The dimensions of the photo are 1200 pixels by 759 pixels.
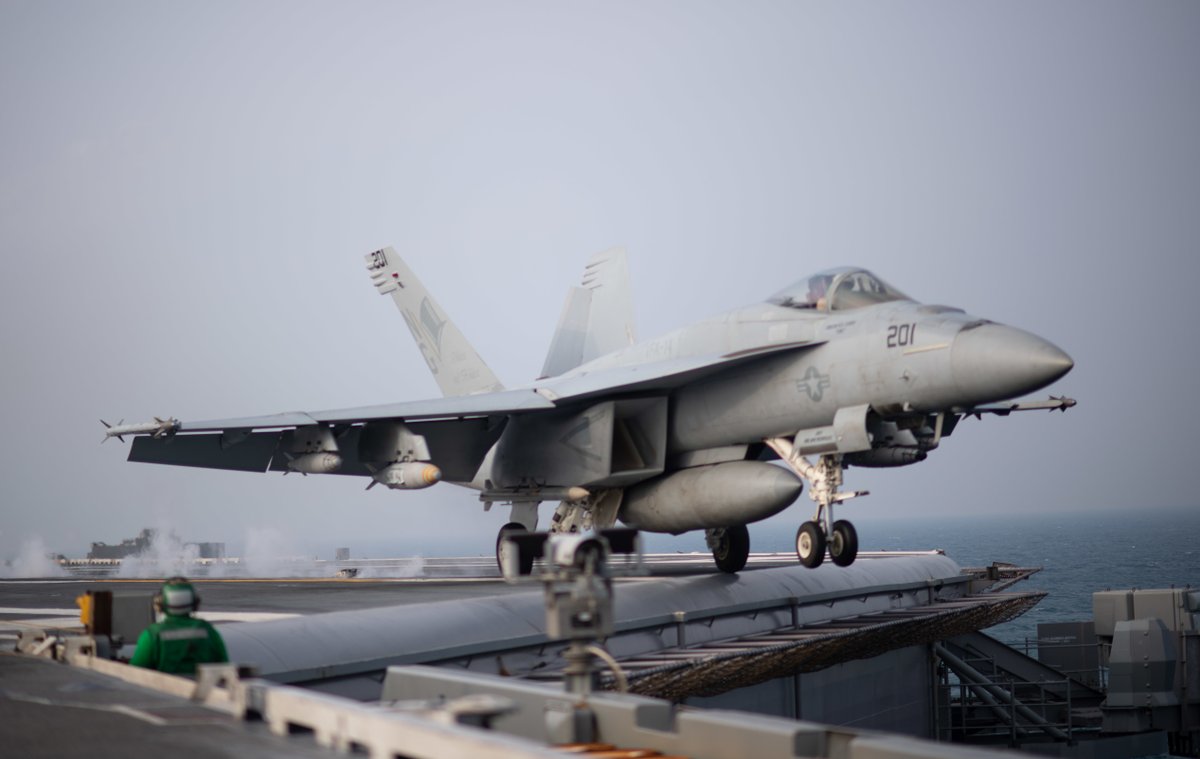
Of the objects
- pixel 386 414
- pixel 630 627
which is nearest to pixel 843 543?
pixel 630 627

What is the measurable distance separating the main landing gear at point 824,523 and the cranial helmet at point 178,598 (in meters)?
8.22

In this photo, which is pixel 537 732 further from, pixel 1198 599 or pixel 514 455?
pixel 1198 599

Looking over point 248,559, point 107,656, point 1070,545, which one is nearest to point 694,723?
point 107,656

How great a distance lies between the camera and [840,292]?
1571cm

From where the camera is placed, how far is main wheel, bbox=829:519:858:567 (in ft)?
47.8

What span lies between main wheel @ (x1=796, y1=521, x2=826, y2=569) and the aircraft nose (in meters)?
2.49

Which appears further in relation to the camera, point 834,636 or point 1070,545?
point 1070,545

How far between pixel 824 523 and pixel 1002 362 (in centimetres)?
306

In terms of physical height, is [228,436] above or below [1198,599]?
above

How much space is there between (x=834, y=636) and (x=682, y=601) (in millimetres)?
2206

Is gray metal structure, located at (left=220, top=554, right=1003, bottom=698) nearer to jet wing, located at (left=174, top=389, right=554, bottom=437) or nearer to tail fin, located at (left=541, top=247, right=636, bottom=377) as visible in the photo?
jet wing, located at (left=174, top=389, right=554, bottom=437)

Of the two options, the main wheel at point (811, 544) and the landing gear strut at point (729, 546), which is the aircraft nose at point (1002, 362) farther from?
the landing gear strut at point (729, 546)

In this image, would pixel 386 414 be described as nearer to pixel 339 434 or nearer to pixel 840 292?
pixel 339 434

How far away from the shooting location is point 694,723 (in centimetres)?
564
